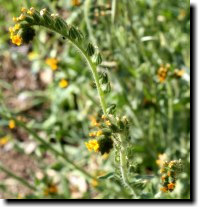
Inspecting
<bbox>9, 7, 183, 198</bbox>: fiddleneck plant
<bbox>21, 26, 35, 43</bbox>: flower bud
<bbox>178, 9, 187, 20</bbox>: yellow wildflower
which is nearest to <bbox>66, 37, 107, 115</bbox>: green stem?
<bbox>9, 7, 183, 198</bbox>: fiddleneck plant

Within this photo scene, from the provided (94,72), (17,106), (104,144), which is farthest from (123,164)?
(17,106)

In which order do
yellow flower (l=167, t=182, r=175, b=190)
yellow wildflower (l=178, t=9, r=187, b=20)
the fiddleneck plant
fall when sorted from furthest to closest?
1. yellow wildflower (l=178, t=9, r=187, b=20)
2. yellow flower (l=167, t=182, r=175, b=190)
3. the fiddleneck plant

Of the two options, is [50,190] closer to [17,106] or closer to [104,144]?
[17,106]

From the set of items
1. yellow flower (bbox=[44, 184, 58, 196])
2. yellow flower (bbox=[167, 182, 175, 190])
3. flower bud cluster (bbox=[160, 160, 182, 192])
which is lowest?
yellow flower (bbox=[44, 184, 58, 196])

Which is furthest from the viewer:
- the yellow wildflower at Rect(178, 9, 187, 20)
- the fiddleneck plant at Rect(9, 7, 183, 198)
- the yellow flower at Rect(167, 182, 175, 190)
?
the yellow wildflower at Rect(178, 9, 187, 20)

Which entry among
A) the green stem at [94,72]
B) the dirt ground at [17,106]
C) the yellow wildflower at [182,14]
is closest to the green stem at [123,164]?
the green stem at [94,72]

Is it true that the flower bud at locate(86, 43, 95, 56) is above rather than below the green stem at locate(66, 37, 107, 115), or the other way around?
above

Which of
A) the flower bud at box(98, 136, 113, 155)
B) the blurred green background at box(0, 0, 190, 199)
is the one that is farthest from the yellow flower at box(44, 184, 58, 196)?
the flower bud at box(98, 136, 113, 155)

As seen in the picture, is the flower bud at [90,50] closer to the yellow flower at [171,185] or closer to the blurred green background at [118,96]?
the yellow flower at [171,185]

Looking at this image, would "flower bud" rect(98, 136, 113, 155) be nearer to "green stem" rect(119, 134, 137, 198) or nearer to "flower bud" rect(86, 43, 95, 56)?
"green stem" rect(119, 134, 137, 198)

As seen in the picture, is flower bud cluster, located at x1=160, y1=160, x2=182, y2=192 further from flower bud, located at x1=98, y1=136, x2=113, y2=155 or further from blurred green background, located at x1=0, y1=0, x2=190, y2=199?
blurred green background, located at x1=0, y1=0, x2=190, y2=199

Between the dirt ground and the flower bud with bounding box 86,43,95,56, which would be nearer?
the flower bud with bounding box 86,43,95,56

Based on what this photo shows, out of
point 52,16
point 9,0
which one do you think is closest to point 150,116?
point 52,16
